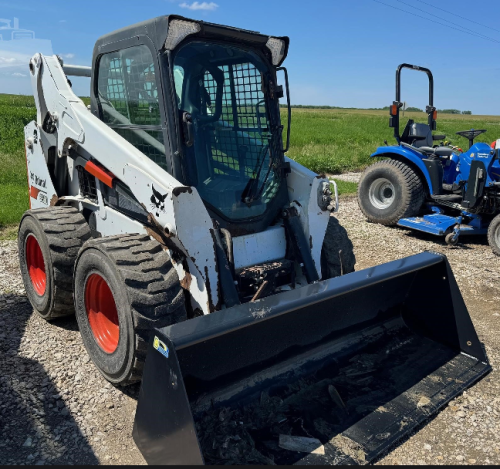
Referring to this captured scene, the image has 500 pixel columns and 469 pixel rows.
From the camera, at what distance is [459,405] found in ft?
10.2

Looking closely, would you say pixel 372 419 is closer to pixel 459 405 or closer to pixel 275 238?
pixel 459 405

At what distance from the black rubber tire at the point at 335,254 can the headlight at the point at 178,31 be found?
1.94m

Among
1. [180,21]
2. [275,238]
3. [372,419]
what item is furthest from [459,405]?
[180,21]

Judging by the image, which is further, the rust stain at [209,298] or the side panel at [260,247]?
the side panel at [260,247]

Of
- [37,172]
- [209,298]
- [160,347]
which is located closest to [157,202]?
[209,298]

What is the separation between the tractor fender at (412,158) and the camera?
7211 mm

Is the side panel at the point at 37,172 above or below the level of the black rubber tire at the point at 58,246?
above

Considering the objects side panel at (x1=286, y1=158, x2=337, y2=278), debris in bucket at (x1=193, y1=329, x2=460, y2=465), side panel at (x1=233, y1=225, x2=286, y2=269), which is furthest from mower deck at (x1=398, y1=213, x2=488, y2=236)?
side panel at (x1=233, y1=225, x2=286, y2=269)

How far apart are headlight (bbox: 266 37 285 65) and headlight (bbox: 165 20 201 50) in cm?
74

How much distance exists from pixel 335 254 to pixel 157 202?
5.49 ft

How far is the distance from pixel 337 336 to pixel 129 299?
1492mm

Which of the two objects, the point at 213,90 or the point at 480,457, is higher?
the point at 213,90

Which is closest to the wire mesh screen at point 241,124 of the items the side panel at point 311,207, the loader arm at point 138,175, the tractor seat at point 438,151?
the side panel at point 311,207

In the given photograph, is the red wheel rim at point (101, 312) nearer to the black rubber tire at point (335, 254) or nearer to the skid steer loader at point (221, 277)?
the skid steer loader at point (221, 277)
